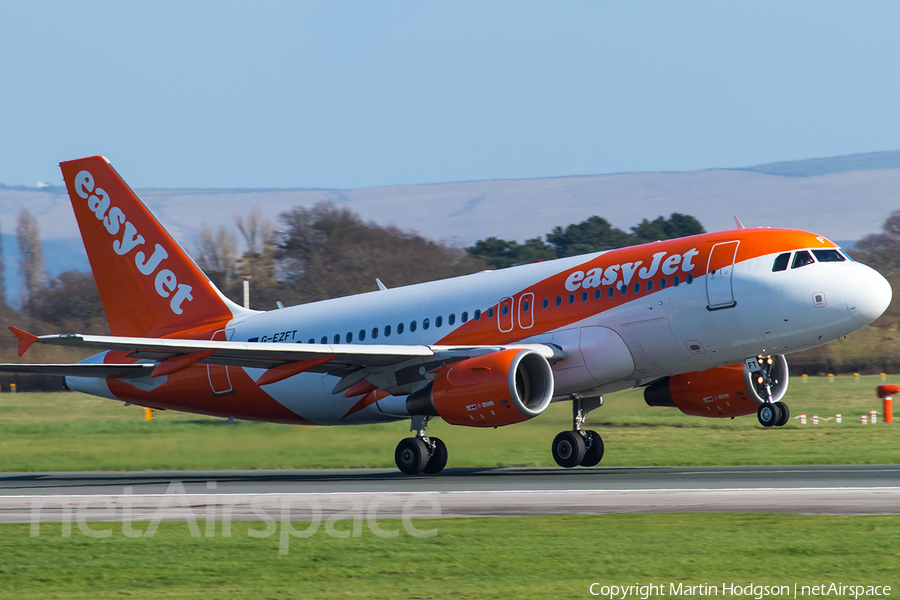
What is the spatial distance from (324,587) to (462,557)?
6.27 feet

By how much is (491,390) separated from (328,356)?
3.79 m

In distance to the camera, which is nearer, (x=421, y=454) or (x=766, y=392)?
(x=766, y=392)

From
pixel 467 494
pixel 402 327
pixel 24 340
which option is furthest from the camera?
pixel 402 327

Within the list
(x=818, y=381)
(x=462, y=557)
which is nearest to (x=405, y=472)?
(x=462, y=557)

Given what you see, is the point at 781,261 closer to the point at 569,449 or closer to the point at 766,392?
the point at 766,392

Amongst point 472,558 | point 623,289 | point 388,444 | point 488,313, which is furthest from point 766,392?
point 472,558

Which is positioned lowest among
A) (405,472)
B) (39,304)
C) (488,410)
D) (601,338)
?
(405,472)

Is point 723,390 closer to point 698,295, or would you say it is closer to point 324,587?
point 698,295

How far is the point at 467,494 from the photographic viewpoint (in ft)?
57.3

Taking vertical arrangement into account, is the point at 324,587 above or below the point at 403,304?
below

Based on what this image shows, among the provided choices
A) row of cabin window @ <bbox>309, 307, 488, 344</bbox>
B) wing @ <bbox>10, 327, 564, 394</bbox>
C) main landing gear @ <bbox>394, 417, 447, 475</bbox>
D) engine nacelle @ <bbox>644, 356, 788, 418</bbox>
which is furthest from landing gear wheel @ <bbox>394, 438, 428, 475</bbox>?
engine nacelle @ <bbox>644, 356, 788, 418</bbox>

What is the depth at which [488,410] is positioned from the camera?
66.4 ft

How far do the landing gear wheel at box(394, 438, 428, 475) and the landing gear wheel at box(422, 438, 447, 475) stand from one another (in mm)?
281

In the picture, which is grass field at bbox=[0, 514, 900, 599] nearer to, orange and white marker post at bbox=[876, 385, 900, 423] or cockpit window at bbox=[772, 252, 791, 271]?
cockpit window at bbox=[772, 252, 791, 271]
